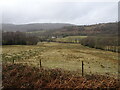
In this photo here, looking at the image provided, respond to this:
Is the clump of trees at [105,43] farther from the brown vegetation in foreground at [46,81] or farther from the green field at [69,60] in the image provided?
the brown vegetation in foreground at [46,81]

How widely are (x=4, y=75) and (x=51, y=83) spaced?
12.4 feet

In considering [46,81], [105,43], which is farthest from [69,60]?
[105,43]

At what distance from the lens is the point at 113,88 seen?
308 inches

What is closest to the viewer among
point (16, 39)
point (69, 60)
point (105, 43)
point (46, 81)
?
point (46, 81)

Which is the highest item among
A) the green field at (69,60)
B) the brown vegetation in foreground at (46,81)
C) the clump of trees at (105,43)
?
the clump of trees at (105,43)

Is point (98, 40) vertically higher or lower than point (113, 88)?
higher

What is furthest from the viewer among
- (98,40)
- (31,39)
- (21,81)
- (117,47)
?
(31,39)

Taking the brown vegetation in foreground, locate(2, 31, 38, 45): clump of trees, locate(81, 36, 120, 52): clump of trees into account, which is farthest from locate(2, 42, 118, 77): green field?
locate(2, 31, 38, 45): clump of trees

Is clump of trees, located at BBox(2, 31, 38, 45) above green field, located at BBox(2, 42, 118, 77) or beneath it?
above

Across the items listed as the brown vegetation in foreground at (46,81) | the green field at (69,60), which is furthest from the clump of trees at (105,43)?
the brown vegetation in foreground at (46,81)

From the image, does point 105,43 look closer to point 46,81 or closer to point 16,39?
point 16,39

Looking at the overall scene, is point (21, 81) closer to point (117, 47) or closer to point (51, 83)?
point (51, 83)

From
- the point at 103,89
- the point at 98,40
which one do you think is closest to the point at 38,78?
the point at 103,89

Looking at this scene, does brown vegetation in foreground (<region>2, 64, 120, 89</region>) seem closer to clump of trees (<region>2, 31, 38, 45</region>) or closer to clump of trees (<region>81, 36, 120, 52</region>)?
clump of trees (<region>81, 36, 120, 52</region>)
